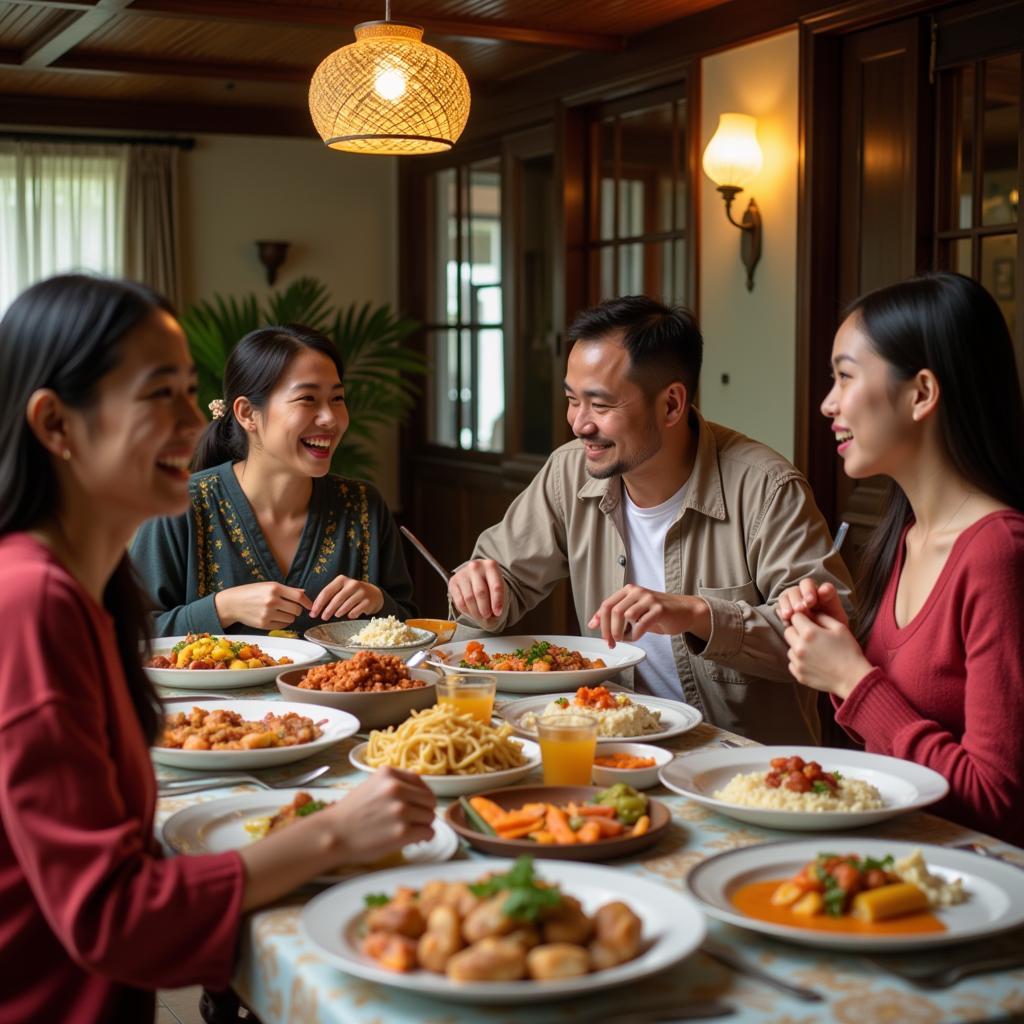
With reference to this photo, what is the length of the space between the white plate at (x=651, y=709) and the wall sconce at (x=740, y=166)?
282cm

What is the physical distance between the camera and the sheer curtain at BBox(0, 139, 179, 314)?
661 centimetres

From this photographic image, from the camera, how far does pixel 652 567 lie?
2.75m

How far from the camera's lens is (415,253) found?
7273 millimetres

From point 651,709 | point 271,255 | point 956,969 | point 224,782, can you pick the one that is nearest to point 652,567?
point 651,709

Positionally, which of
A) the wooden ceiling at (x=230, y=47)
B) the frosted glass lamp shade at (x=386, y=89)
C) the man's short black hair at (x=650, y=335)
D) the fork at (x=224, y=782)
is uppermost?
the wooden ceiling at (x=230, y=47)

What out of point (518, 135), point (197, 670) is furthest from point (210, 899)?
point (518, 135)

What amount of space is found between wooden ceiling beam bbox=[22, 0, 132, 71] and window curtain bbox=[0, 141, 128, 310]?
34.2 inches

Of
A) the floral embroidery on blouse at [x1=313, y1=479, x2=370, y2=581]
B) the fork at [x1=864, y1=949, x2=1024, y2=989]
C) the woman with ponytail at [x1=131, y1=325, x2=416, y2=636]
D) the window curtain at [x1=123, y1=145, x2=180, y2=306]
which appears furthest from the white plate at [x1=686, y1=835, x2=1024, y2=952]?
the window curtain at [x1=123, y1=145, x2=180, y2=306]

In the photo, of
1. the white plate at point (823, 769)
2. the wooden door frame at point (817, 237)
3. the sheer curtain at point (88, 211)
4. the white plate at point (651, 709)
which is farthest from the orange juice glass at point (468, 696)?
the sheer curtain at point (88, 211)

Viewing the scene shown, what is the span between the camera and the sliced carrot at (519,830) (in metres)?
1.46

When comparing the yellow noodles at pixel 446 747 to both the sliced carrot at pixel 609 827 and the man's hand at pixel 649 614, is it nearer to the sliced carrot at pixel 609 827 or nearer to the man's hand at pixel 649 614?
the sliced carrot at pixel 609 827

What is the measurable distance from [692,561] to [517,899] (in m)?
1.61

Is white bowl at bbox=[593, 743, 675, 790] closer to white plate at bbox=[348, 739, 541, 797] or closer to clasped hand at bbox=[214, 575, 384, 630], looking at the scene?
white plate at bbox=[348, 739, 541, 797]

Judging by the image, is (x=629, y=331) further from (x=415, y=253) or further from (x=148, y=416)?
(x=415, y=253)
